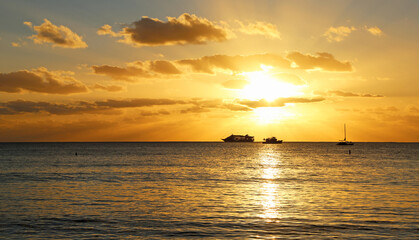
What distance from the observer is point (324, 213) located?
3597 cm

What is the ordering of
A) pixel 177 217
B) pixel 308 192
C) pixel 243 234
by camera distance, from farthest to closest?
1. pixel 308 192
2. pixel 177 217
3. pixel 243 234

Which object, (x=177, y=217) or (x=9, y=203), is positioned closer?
(x=177, y=217)

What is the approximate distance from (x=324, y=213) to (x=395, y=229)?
7.14 meters

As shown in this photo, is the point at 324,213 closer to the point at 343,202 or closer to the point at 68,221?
the point at 343,202

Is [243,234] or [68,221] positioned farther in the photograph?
[68,221]

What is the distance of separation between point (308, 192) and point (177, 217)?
75.0 ft

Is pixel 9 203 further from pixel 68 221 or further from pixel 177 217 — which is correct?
pixel 177 217

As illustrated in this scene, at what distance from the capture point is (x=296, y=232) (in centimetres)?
2895

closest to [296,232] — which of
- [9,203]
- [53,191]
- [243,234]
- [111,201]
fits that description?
[243,234]

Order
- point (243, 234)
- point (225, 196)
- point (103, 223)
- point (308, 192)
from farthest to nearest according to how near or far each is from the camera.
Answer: point (308, 192), point (225, 196), point (103, 223), point (243, 234)

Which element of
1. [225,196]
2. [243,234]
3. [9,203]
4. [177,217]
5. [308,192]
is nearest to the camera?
[243,234]

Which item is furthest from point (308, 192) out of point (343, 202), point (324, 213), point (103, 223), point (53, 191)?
point (53, 191)

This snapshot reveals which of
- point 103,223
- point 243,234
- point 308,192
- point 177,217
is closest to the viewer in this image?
point 243,234

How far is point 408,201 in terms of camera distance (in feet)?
140
